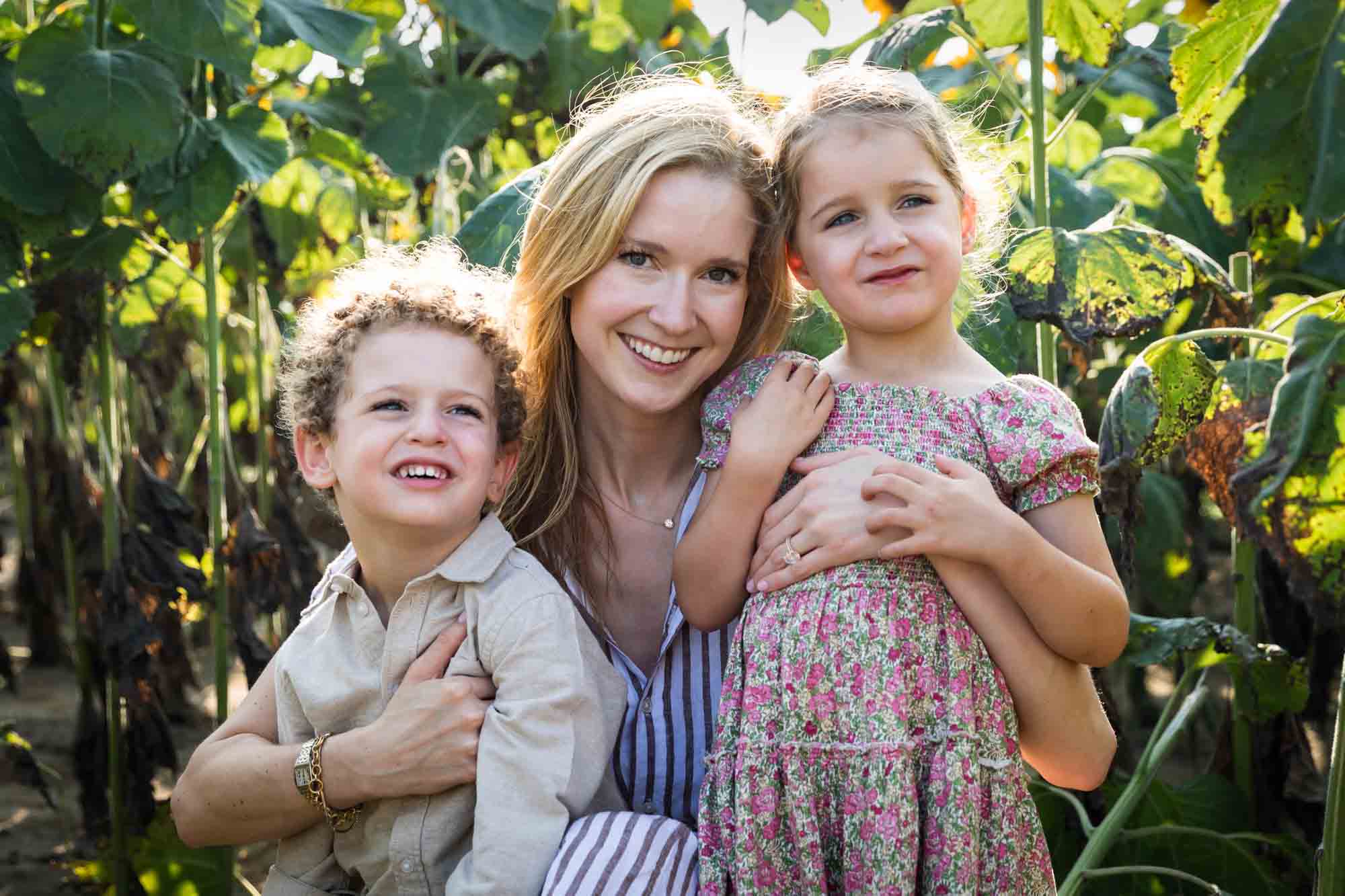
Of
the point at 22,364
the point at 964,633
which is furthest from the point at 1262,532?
the point at 22,364

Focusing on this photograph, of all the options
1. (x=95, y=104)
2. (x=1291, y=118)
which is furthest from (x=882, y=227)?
(x=95, y=104)

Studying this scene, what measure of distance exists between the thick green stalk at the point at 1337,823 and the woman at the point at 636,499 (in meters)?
0.25

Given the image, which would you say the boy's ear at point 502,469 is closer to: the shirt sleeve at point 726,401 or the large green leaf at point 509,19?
the shirt sleeve at point 726,401

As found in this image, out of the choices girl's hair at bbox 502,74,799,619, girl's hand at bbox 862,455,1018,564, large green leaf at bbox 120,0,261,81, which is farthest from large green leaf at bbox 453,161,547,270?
girl's hand at bbox 862,455,1018,564

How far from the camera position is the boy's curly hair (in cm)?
166

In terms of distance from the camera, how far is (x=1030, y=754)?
5.40 feet

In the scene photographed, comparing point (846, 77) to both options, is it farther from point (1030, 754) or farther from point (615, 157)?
point (1030, 754)

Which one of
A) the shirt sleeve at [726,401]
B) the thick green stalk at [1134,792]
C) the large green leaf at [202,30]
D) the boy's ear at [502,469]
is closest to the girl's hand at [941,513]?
the shirt sleeve at [726,401]

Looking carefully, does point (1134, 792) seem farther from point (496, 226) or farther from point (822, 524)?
point (496, 226)

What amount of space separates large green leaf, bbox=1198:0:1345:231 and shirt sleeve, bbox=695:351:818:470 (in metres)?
0.53

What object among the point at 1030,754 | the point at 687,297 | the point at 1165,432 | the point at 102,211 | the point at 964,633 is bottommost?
the point at 1030,754

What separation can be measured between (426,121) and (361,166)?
0.20 m

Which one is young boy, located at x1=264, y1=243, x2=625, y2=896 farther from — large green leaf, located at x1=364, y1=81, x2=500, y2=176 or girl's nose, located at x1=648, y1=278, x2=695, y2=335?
large green leaf, located at x1=364, y1=81, x2=500, y2=176

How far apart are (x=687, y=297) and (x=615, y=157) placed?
0.21 m
